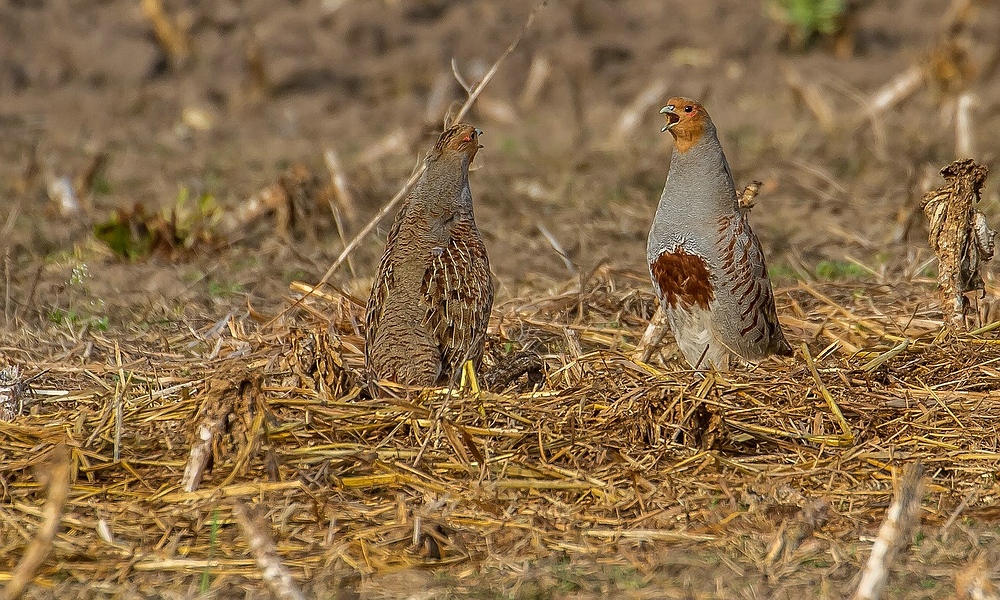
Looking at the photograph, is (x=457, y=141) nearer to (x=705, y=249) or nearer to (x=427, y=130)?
(x=705, y=249)

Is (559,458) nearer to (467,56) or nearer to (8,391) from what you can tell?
(8,391)

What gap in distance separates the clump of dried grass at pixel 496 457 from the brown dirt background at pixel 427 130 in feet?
4.83

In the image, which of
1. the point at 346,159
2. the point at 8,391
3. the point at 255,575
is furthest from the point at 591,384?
the point at 346,159

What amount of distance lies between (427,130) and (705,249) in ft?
7.53

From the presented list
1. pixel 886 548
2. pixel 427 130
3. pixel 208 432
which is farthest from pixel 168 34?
pixel 886 548

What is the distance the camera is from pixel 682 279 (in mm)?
4145

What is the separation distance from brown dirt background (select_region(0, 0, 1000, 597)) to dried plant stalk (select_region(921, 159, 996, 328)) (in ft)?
3.55

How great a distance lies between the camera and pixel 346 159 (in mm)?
9094

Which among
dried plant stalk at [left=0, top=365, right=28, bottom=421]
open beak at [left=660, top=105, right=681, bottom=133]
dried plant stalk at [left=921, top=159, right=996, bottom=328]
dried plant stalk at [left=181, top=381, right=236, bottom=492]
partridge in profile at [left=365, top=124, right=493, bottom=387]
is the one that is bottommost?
dried plant stalk at [left=0, top=365, right=28, bottom=421]

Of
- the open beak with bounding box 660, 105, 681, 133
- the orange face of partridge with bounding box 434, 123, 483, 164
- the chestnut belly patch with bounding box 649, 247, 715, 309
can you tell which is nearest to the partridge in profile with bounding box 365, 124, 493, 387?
the orange face of partridge with bounding box 434, 123, 483, 164

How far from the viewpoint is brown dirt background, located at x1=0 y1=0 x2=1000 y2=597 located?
6387 mm

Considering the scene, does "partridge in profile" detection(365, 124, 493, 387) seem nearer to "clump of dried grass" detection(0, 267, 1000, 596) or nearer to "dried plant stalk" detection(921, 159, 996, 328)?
"clump of dried grass" detection(0, 267, 1000, 596)

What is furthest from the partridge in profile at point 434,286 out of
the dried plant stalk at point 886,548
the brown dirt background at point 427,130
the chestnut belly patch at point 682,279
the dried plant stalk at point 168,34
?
the dried plant stalk at point 168,34

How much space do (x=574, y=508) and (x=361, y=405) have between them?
777mm
